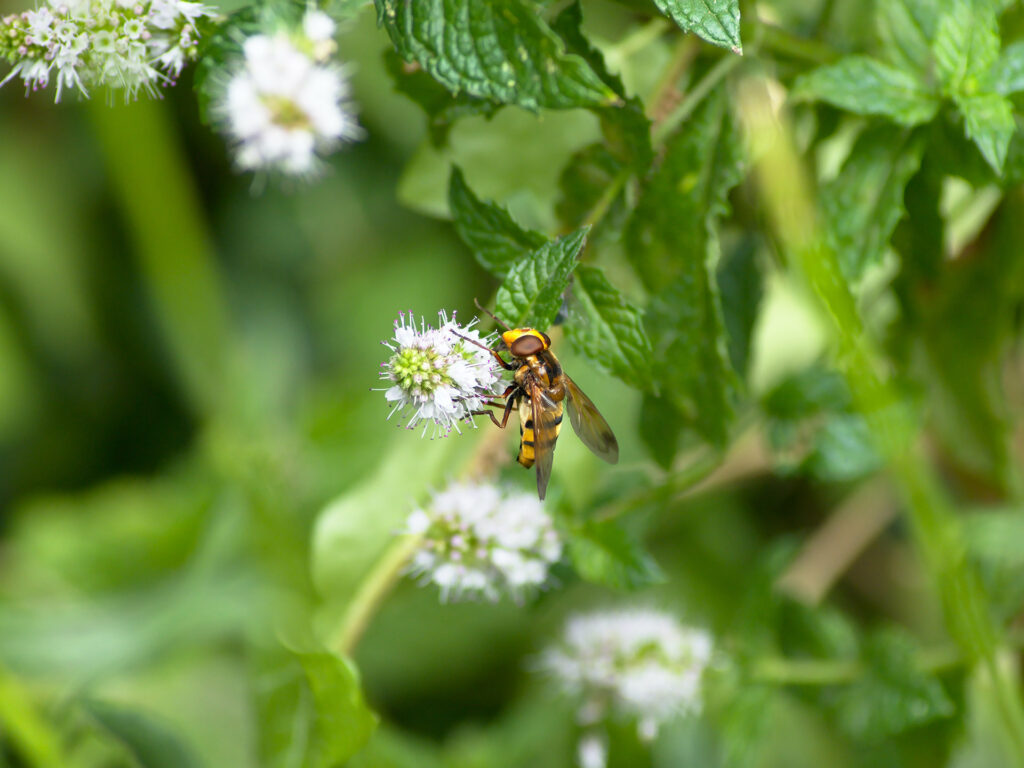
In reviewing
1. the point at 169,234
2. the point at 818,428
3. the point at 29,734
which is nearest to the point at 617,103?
the point at 818,428

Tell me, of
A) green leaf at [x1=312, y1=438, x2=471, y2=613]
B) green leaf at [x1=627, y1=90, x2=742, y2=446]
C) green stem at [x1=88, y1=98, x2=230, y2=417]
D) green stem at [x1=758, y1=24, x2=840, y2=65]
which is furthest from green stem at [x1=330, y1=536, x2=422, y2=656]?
green stem at [x1=88, y1=98, x2=230, y2=417]

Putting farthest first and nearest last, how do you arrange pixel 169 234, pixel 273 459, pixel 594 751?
1. pixel 169 234
2. pixel 273 459
3. pixel 594 751

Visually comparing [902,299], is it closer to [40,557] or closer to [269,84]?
[269,84]

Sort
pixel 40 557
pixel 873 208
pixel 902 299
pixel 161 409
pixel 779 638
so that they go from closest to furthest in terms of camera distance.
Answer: pixel 873 208, pixel 902 299, pixel 779 638, pixel 40 557, pixel 161 409

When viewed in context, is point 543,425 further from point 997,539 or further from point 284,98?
point 997,539

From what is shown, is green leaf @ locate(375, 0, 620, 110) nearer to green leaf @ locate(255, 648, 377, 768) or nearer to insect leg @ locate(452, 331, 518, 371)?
insect leg @ locate(452, 331, 518, 371)

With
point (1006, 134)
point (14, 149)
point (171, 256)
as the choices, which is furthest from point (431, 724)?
point (14, 149)
